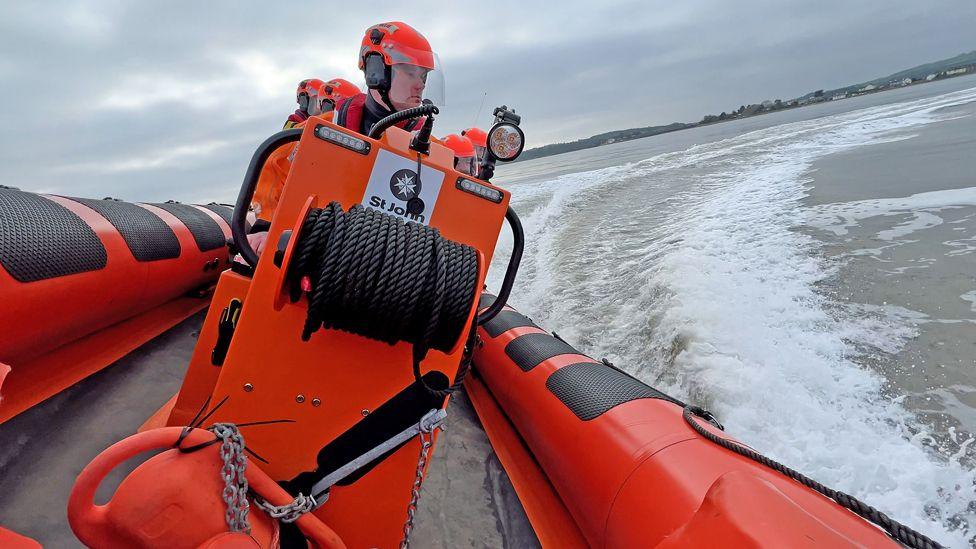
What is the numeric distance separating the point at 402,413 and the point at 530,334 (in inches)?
53.5

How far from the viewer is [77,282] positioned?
1.83 meters

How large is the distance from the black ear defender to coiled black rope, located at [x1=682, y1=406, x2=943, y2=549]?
1833 millimetres

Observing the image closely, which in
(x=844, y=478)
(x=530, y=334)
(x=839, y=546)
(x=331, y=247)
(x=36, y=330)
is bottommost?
(x=844, y=478)

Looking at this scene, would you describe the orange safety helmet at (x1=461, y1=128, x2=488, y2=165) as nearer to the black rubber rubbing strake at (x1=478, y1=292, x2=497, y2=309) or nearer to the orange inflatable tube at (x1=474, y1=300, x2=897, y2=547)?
the black rubber rubbing strake at (x1=478, y1=292, x2=497, y2=309)

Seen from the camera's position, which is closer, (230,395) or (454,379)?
(230,395)

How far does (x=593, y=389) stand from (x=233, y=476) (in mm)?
1318

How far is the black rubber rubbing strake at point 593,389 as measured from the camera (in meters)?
1.72

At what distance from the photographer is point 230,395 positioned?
1.18 meters

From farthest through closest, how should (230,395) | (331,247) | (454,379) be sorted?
1. (454,379)
2. (230,395)
3. (331,247)

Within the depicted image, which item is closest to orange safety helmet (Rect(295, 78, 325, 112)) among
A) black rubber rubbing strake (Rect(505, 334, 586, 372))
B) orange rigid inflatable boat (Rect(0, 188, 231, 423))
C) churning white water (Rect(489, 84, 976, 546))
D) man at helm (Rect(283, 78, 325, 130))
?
man at helm (Rect(283, 78, 325, 130))

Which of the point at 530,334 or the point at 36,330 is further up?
the point at 36,330

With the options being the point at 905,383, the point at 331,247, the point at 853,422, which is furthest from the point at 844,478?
the point at 331,247

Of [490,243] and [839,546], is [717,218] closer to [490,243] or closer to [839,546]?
[490,243]

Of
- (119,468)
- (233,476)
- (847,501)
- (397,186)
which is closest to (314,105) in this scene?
(119,468)
